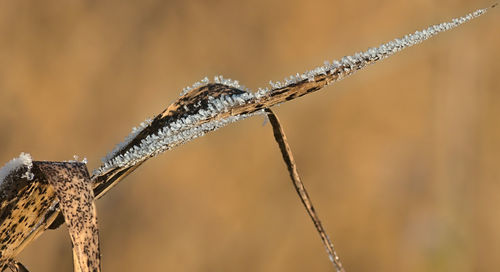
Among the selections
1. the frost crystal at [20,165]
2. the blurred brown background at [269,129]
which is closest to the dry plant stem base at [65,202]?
the frost crystal at [20,165]

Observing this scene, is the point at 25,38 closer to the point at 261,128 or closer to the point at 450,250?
the point at 261,128

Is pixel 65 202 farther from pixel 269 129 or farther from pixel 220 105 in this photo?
pixel 269 129

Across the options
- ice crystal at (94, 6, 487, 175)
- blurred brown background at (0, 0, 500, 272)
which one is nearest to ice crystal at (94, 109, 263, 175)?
ice crystal at (94, 6, 487, 175)

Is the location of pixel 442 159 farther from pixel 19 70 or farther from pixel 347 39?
pixel 19 70

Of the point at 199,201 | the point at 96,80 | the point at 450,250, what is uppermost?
the point at 96,80

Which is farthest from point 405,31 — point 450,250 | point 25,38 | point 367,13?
point 25,38

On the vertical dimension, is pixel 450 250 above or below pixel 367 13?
below

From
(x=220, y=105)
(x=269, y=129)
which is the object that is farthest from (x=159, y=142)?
(x=269, y=129)
